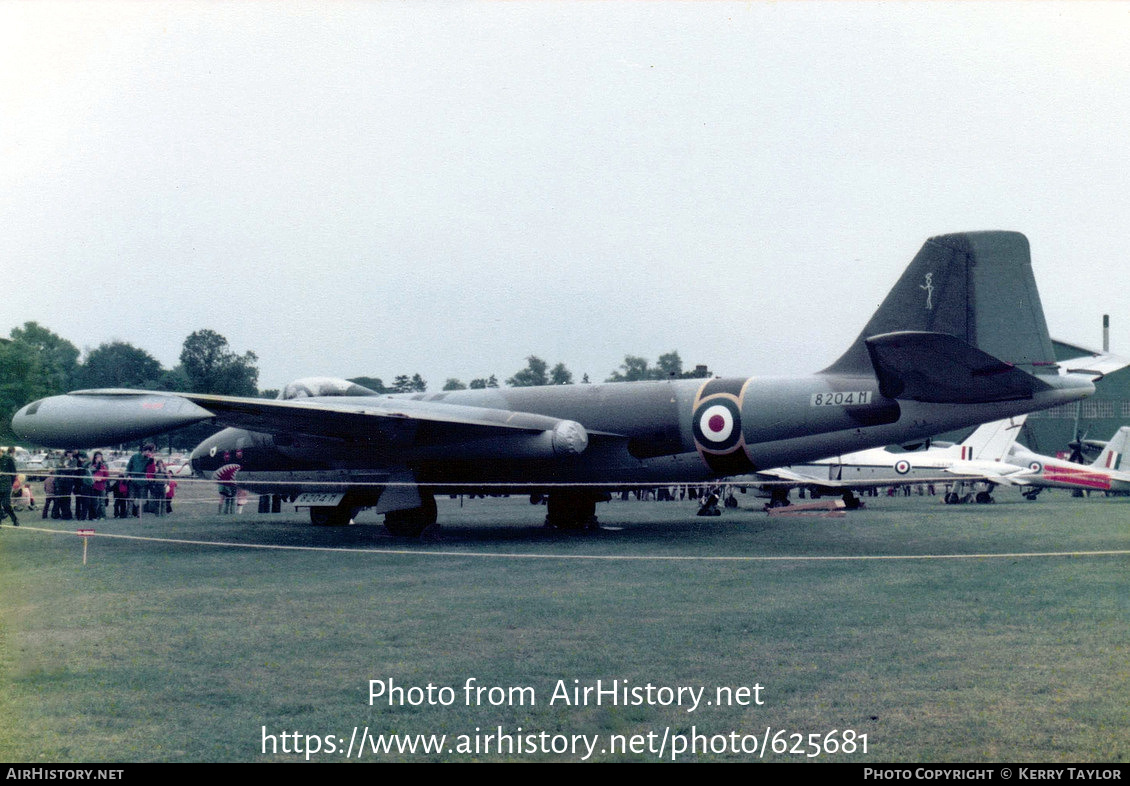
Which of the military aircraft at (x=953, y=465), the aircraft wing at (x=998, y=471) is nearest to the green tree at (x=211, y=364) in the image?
the military aircraft at (x=953, y=465)

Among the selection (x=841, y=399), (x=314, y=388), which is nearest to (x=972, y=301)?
(x=841, y=399)

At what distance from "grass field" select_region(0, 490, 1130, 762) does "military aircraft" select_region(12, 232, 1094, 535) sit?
2090 millimetres

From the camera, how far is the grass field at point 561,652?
3.96 meters

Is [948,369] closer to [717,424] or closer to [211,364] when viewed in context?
[717,424]

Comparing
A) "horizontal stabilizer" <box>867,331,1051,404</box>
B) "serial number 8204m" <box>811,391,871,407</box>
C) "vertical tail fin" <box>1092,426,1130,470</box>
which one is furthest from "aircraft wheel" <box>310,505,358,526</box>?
"vertical tail fin" <box>1092,426,1130,470</box>

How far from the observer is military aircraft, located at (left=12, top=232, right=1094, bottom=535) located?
1103cm

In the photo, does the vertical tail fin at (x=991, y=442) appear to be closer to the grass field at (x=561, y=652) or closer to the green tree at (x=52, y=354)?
the grass field at (x=561, y=652)

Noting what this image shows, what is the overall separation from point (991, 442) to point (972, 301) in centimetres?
2079

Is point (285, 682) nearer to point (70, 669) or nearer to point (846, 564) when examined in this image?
point (70, 669)

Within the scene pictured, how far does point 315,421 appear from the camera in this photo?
45.8ft

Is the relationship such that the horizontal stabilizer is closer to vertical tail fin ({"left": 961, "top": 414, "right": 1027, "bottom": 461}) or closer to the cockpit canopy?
the cockpit canopy

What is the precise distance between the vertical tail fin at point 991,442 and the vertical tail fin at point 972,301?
20.1m

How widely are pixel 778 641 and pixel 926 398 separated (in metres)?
6.99
